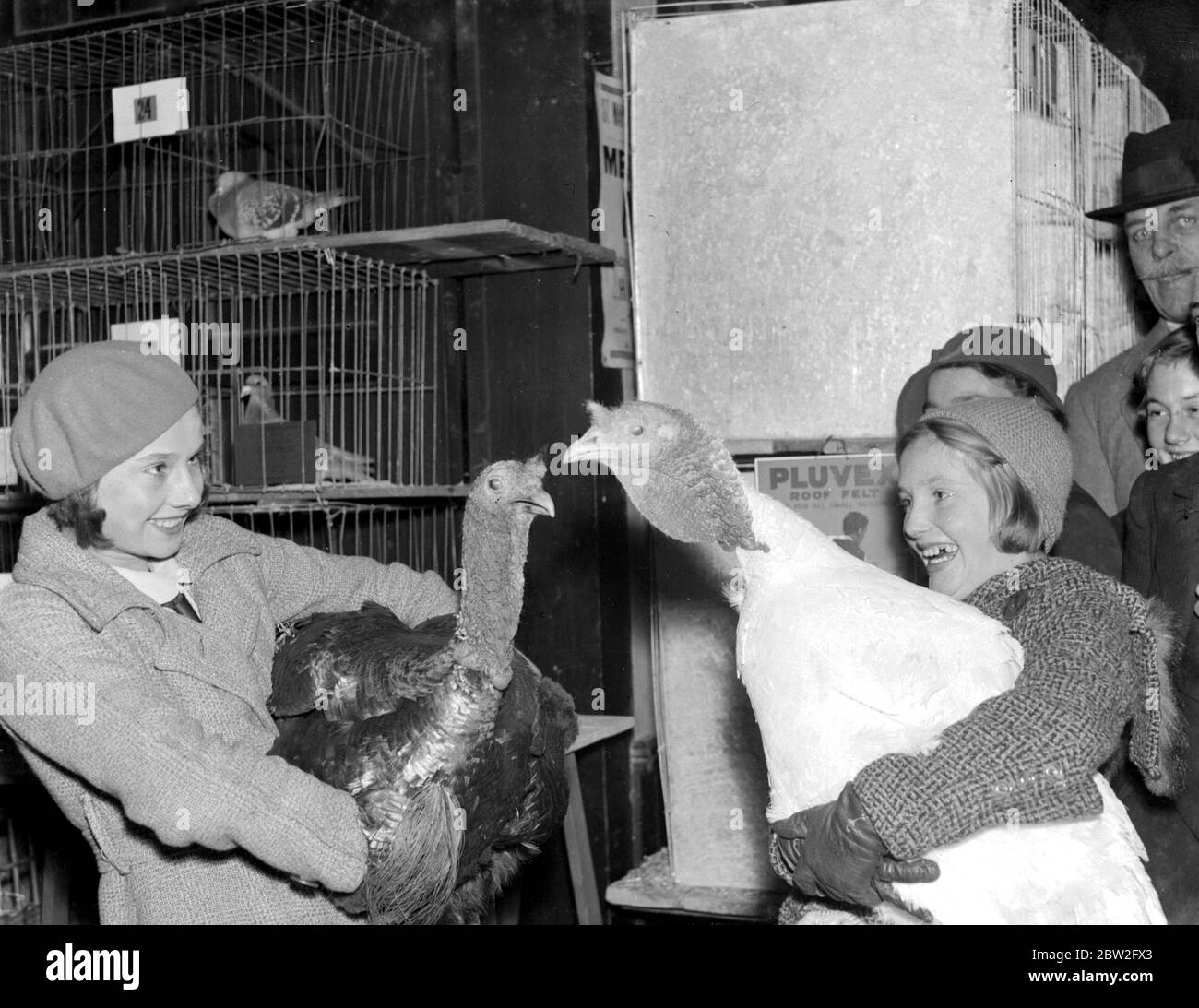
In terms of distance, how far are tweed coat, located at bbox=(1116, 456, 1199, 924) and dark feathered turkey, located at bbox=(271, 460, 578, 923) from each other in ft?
3.27

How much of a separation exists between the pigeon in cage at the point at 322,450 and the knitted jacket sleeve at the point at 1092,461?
5.87 feet

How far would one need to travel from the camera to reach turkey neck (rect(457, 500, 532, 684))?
1887 millimetres

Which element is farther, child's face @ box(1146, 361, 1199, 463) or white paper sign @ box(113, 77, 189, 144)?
white paper sign @ box(113, 77, 189, 144)

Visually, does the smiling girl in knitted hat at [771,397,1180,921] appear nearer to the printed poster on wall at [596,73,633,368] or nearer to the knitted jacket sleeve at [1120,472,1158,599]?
the knitted jacket sleeve at [1120,472,1158,599]

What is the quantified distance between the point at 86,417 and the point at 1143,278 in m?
2.22

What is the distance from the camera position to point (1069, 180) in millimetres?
3148

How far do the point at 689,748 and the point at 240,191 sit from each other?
1.98 m

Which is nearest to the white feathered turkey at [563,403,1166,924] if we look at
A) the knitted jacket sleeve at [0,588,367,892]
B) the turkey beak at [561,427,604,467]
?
the turkey beak at [561,427,604,467]

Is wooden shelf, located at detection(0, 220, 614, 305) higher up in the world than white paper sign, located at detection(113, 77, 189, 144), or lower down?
lower down

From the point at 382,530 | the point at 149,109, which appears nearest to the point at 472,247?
the point at 382,530

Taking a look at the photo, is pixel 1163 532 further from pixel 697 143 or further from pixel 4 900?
pixel 4 900

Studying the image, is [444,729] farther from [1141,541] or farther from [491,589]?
[1141,541]

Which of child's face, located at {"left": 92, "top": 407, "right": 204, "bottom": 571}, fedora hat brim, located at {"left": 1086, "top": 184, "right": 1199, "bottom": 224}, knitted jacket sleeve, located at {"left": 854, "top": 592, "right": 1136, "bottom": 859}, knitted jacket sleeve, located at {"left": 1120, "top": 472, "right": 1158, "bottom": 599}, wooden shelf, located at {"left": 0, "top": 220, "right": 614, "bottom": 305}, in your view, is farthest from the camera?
wooden shelf, located at {"left": 0, "top": 220, "right": 614, "bottom": 305}
